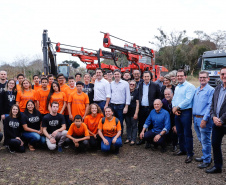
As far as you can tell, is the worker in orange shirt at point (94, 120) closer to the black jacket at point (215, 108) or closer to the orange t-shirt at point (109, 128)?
the orange t-shirt at point (109, 128)

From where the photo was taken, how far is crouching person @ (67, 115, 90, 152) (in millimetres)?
4613

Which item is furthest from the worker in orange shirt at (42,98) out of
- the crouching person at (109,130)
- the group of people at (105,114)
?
the crouching person at (109,130)

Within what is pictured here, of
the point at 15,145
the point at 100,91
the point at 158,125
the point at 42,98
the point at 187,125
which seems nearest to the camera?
the point at 187,125

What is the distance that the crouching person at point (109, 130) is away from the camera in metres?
4.60

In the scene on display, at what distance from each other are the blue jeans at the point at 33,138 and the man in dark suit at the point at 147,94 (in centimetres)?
240

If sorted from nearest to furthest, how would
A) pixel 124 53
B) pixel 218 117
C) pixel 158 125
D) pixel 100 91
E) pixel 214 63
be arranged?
pixel 218 117 < pixel 158 125 < pixel 100 91 < pixel 214 63 < pixel 124 53

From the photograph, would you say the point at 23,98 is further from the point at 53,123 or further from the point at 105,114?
the point at 105,114

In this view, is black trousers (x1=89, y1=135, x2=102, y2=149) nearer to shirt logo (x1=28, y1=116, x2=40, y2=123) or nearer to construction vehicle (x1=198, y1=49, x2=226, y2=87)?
shirt logo (x1=28, y1=116, x2=40, y2=123)

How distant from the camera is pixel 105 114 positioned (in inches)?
187

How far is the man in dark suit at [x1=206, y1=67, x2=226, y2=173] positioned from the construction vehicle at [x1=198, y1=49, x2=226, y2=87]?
23.8 feet

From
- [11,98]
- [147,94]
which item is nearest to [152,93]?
[147,94]

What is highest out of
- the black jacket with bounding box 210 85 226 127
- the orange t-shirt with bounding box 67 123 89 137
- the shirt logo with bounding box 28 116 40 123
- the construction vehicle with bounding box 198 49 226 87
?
the construction vehicle with bounding box 198 49 226 87

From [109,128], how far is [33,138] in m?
1.79

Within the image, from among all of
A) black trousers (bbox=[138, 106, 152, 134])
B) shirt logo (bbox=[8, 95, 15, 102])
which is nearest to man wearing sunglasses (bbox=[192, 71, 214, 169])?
black trousers (bbox=[138, 106, 152, 134])
